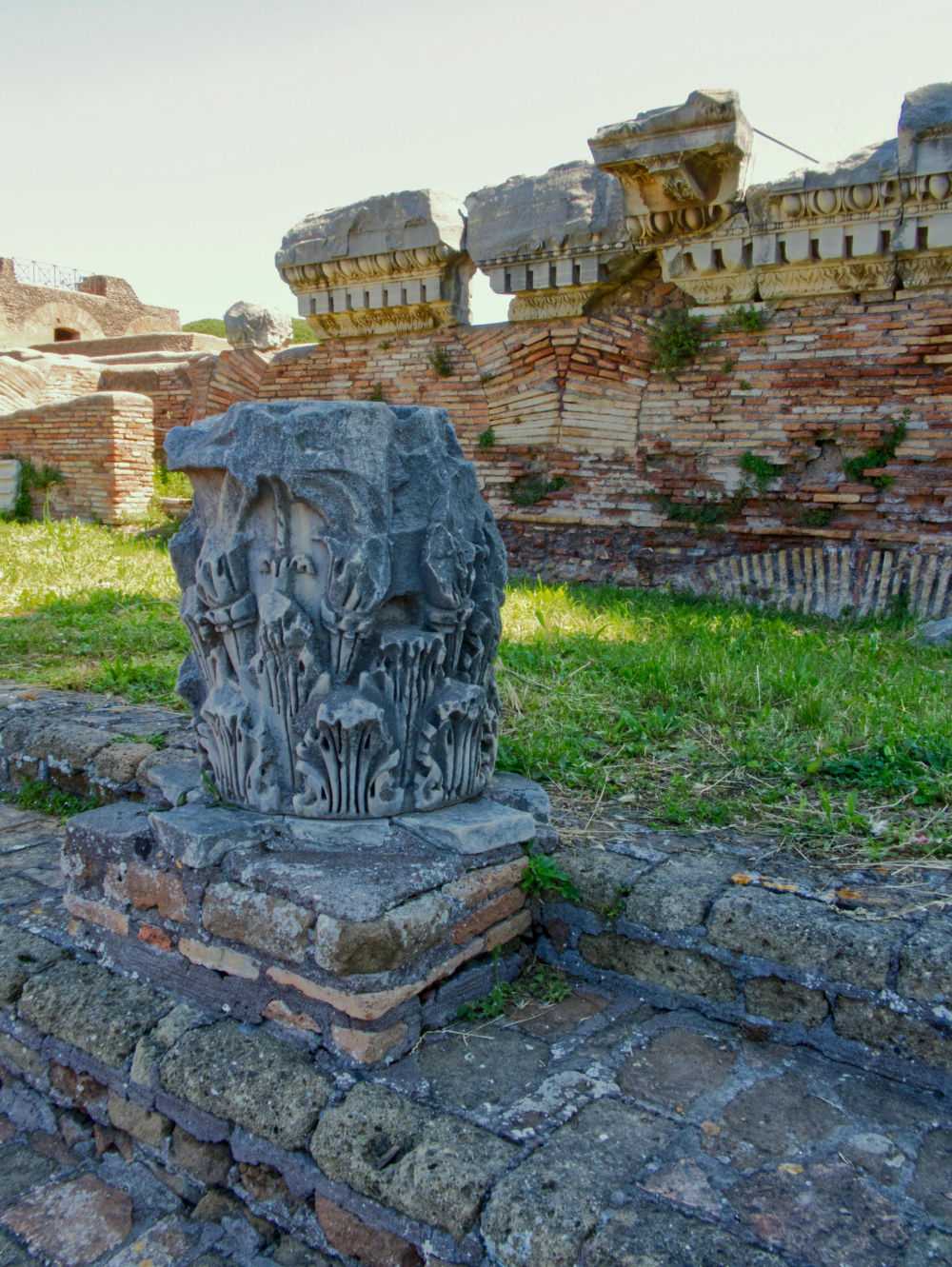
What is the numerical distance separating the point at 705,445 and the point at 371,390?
3201mm

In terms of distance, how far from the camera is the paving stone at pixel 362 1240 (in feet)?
5.83

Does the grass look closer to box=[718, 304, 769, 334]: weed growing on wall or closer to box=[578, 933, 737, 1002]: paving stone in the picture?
→ box=[578, 933, 737, 1002]: paving stone

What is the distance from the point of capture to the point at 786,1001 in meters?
2.22

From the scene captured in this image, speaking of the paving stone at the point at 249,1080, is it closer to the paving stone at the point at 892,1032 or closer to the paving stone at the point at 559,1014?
the paving stone at the point at 559,1014

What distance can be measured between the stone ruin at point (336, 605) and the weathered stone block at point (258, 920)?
294mm

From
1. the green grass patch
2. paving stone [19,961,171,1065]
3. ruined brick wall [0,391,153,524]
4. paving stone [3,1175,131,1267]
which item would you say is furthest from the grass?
ruined brick wall [0,391,153,524]

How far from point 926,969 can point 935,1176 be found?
16.4 inches

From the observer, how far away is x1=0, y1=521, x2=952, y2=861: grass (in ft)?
9.65

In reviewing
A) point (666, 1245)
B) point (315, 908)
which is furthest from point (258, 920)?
point (666, 1245)

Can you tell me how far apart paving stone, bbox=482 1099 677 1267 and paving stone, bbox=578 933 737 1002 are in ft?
1.48

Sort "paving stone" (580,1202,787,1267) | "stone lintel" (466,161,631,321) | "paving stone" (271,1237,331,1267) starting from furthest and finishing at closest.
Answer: "stone lintel" (466,161,631,321), "paving stone" (271,1237,331,1267), "paving stone" (580,1202,787,1267)

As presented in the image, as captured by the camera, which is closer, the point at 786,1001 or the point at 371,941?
the point at 371,941

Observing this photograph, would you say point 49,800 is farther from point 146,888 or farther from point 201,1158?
point 201,1158

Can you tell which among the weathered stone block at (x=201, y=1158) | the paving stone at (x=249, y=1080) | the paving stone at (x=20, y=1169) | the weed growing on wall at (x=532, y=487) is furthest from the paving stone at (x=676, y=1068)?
the weed growing on wall at (x=532, y=487)
